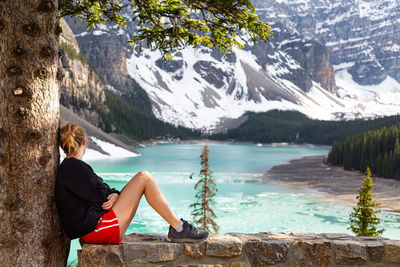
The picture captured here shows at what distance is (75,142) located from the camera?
15.1 feet

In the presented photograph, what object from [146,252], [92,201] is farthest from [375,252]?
[92,201]

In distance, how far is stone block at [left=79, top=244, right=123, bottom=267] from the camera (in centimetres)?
433

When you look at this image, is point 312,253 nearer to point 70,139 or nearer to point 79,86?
point 70,139

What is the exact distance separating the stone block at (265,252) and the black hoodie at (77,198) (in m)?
1.91

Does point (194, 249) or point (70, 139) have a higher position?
point (70, 139)

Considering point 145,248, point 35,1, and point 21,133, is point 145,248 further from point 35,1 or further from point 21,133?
point 35,1

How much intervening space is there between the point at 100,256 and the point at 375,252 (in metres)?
3.52

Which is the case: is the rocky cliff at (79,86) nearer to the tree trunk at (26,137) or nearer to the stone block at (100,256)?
the tree trunk at (26,137)

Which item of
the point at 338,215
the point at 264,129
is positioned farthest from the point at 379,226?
the point at 264,129

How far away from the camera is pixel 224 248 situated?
185 inches

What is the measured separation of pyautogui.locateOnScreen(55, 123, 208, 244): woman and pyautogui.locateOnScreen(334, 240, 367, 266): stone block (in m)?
1.76

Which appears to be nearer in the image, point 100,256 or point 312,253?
point 100,256

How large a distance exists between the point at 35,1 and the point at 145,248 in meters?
3.13

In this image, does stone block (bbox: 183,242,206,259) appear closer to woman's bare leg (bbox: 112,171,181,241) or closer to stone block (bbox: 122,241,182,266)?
stone block (bbox: 122,241,182,266)
